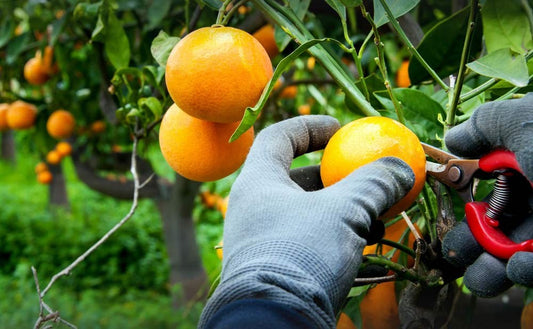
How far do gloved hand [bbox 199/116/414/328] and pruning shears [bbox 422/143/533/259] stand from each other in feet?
0.20

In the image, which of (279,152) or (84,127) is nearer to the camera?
(279,152)

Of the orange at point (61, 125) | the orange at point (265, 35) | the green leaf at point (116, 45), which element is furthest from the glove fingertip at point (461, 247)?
the orange at point (61, 125)

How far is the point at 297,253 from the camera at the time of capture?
1.52ft

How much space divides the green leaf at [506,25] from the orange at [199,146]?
0.29m

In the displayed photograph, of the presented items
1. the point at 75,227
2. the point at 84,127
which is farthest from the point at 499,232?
the point at 75,227

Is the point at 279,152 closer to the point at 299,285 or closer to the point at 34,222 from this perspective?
the point at 299,285

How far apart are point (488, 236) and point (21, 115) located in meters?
1.47

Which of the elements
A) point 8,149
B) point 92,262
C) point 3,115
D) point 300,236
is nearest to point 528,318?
point 300,236

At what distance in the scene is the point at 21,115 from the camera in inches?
66.1

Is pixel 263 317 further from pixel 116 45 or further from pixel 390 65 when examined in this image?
pixel 390 65

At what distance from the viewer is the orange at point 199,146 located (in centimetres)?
66

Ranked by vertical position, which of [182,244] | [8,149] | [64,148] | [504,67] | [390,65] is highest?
[504,67]

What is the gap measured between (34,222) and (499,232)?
4.54 metres

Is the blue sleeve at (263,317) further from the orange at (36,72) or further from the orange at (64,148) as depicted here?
the orange at (64,148)
